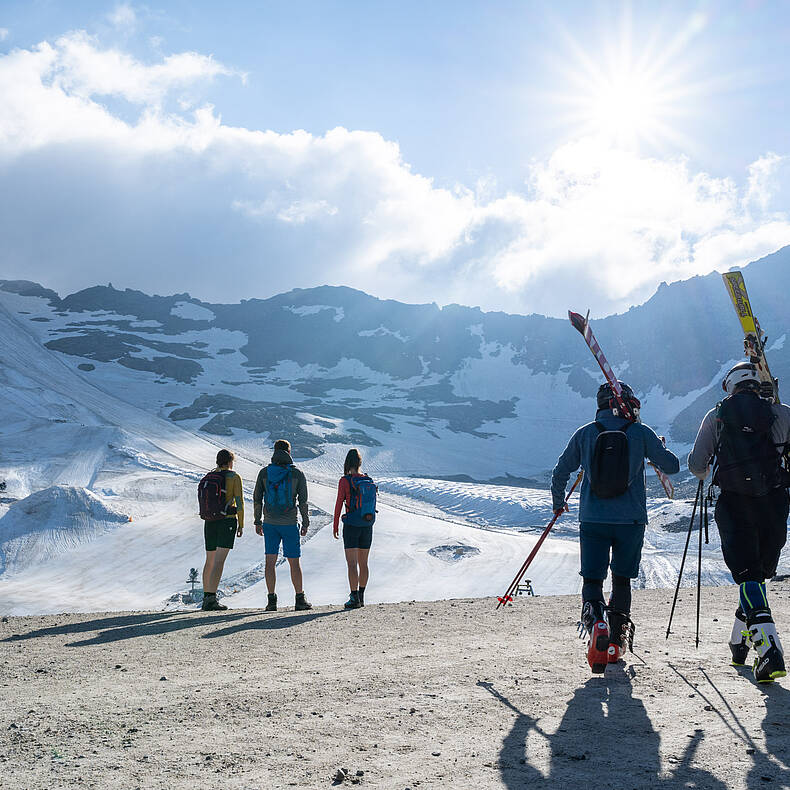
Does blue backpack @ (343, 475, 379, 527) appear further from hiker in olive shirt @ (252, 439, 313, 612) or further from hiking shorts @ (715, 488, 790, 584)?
hiking shorts @ (715, 488, 790, 584)

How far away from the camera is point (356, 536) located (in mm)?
11305

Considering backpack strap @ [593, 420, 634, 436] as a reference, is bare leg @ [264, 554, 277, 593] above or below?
below

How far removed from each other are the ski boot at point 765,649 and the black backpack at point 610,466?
1.54 meters

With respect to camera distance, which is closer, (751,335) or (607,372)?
(607,372)

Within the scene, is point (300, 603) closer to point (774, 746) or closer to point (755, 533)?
point (755, 533)

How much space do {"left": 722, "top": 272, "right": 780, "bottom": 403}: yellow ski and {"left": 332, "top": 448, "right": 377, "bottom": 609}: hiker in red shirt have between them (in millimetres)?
5987

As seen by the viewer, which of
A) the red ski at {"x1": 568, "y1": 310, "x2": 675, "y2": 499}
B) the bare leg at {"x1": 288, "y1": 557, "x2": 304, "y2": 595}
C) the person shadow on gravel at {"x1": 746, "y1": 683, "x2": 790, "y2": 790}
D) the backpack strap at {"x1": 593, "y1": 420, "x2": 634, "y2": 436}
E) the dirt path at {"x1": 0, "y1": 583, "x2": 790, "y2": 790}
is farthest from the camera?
the bare leg at {"x1": 288, "y1": 557, "x2": 304, "y2": 595}

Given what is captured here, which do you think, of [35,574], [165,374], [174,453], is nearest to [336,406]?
[165,374]

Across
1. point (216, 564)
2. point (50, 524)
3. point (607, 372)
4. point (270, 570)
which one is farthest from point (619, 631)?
point (50, 524)

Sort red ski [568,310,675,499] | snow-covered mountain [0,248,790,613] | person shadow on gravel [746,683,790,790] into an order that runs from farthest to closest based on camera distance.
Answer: snow-covered mountain [0,248,790,613] → red ski [568,310,675,499] → person shadow on gravel [746,683,790,790]

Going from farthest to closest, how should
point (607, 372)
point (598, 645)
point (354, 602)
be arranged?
point (354, 602) < point (607, 372) < point (598, 645)

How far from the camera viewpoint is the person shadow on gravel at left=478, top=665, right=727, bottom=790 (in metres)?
3.51

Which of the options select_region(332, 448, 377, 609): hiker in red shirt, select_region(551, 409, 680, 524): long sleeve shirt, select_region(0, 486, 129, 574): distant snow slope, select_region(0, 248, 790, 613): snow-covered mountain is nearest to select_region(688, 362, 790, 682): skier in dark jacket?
select_region(551, 409, 680, 524): long sleeve shirt

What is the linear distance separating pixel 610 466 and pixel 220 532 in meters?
6.84
